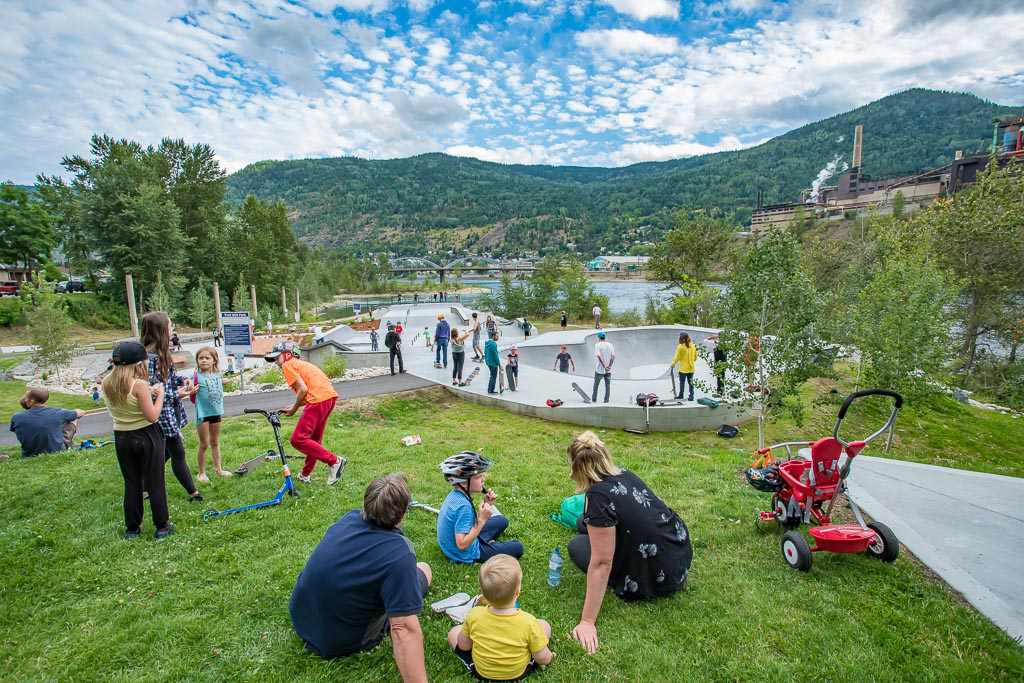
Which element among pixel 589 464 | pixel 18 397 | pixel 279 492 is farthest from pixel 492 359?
pixel 18 397

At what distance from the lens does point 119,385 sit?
379cm

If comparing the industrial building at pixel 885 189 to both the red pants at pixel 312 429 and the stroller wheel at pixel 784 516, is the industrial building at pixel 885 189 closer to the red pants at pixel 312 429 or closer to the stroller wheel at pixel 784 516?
the stroller wheel at pixel 784 516

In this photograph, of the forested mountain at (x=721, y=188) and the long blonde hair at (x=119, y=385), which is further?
the forested mountain at (x=721, y=188)

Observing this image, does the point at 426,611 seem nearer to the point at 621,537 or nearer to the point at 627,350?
the point at 621,537

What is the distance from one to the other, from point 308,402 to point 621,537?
3.89 m

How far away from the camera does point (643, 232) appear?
153125 millimetres

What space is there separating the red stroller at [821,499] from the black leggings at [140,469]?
5.36 meters

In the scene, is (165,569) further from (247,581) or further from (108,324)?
(108,324)

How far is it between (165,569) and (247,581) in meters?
0.78

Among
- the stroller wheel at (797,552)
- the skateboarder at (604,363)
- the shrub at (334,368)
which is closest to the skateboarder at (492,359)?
the skateboarder at (604,363)

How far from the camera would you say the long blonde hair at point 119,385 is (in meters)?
3.78

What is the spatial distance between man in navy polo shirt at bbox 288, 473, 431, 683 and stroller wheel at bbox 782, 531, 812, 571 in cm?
298

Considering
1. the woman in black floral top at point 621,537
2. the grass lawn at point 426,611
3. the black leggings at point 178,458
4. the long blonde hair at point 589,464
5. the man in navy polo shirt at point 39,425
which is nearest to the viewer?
the grass lawn at point 426,611

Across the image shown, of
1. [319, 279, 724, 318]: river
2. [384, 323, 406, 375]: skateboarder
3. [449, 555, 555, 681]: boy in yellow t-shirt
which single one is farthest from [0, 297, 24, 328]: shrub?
[449, 555, 555, 681]: boy in yellow t-shirt
